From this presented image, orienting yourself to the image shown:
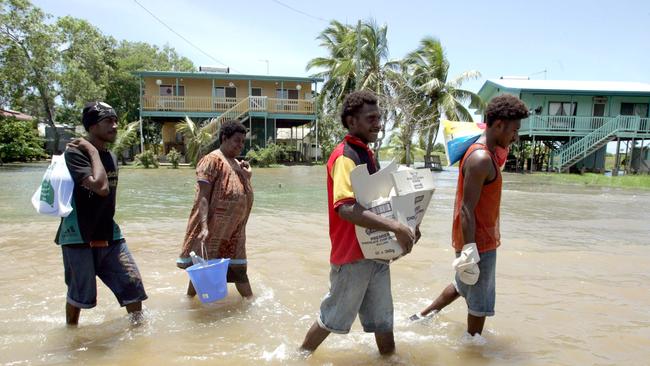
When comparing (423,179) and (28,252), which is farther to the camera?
(28,252)

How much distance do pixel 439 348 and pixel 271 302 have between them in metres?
1.66

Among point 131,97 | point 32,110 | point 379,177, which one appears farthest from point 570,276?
point 131,97

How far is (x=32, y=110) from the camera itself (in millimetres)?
29469

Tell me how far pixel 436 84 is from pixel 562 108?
7242mm

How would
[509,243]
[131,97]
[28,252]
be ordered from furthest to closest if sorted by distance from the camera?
[131,97], [509,243], [28,252]

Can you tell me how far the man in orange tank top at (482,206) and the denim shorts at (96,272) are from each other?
237 centimetres

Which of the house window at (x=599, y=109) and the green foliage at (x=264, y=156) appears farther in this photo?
the house window at (x=599, y=109)

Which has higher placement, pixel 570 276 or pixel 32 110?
pixel 32 110

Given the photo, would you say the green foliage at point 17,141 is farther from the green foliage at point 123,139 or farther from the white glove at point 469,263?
the white glove at point 469,263

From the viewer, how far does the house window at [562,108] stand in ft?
84.2

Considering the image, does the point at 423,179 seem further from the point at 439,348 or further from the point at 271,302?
the point at 271,302

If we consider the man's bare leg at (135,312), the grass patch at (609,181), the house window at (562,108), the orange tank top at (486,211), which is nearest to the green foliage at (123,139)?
the grass patch at (609,181)

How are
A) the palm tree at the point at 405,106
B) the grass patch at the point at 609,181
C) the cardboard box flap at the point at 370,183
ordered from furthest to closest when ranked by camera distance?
the palm tree at the point at 405,106 < the grass patch at the point at 609,181 < the cardboard box flap at the point at 370,183

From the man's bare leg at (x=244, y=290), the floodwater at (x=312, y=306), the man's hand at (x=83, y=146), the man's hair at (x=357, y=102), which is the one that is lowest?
the floodwater at (x=312, y=306)
